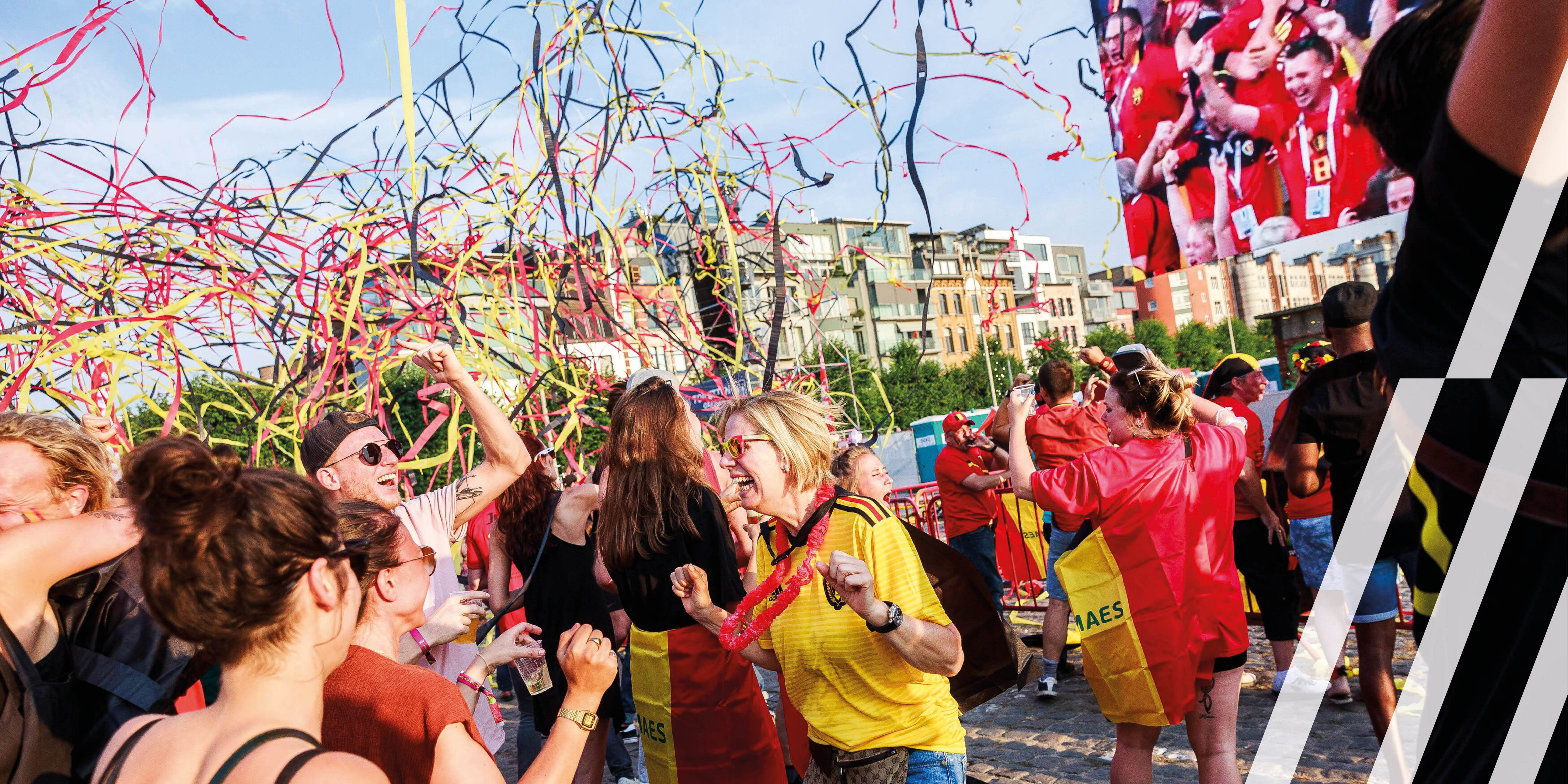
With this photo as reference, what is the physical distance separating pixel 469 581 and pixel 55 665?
4122 millimetres

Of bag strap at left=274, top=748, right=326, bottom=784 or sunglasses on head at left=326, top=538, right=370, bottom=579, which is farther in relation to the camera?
sunglasses on head at left=326, top=538, right=370, bottom=579

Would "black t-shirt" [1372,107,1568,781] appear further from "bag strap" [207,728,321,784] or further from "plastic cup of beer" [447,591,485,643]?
"plastic cup of beer" [447,591,485,643]

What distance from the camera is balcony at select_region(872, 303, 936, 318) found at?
2992 inches

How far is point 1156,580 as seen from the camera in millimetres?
3236

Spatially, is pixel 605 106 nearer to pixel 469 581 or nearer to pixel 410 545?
pixel 410 545

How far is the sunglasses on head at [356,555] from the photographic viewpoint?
1.57m

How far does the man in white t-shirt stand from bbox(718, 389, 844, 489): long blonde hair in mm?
940

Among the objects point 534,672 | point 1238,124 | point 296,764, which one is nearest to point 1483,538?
point 296,764

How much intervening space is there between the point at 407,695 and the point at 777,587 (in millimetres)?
1119

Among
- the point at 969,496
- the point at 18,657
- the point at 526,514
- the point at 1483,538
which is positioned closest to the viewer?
the point at 1483,538

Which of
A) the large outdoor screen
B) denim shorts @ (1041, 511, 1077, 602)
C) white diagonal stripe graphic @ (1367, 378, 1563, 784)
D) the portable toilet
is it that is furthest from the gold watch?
the portable toilet

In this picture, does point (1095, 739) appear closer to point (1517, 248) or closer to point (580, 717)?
point (580, 717)

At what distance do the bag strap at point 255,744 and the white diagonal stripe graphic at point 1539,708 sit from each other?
1455mm

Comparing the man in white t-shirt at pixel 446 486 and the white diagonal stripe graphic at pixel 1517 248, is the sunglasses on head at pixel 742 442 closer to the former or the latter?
the man in white t-shirt at pixel 446 486
